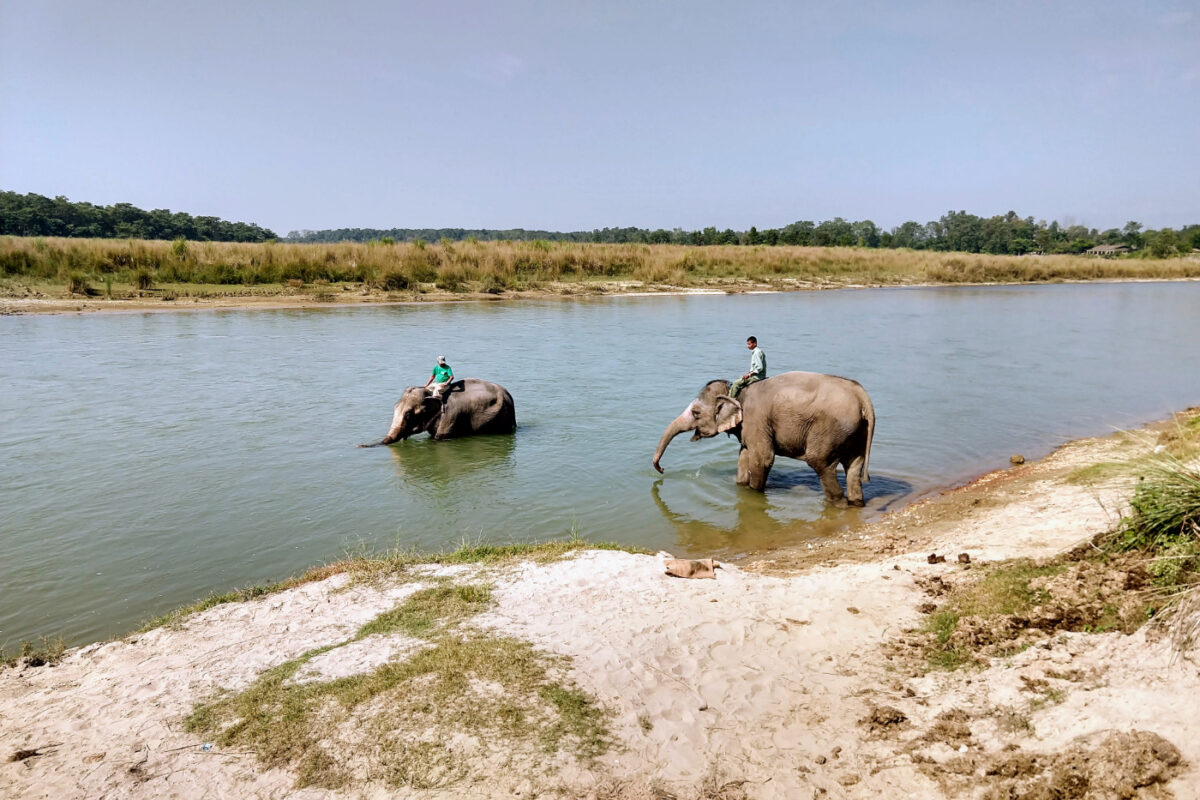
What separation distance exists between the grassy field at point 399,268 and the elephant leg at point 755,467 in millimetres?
26927

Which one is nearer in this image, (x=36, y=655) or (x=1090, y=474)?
(x=36, y=655)

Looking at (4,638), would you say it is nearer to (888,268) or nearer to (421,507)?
(421,507)

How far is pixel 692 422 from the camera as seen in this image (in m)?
11.1

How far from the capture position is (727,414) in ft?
35.5

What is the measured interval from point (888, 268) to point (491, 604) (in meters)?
56.1

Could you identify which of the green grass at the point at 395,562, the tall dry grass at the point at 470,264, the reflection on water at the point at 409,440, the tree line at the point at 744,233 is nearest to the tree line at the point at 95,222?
A: the tree line at the point at 744,233

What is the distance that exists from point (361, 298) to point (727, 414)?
88.4ft

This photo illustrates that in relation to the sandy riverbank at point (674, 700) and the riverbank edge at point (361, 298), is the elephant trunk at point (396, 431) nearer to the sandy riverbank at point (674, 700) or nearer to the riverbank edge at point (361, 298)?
the sandy riverbank at point (674, 700)

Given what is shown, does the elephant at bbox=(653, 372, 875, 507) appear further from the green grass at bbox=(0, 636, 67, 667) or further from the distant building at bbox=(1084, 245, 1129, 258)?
the distant building at bbox=(1084, 245, 1129, 258)

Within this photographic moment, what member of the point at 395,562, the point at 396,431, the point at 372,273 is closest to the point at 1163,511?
the point at 395,562

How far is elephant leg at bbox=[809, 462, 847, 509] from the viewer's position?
33.9 ft

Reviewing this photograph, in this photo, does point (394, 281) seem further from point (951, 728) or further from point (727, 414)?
point (951, 728)

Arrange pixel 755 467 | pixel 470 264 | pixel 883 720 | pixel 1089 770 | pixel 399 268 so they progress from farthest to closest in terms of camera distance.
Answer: pixel 470 264, pixel 399 268, pixel 755 467, pixel 883 720, pixel 1089 770

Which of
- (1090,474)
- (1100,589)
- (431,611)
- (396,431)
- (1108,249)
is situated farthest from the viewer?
(1108,249)
